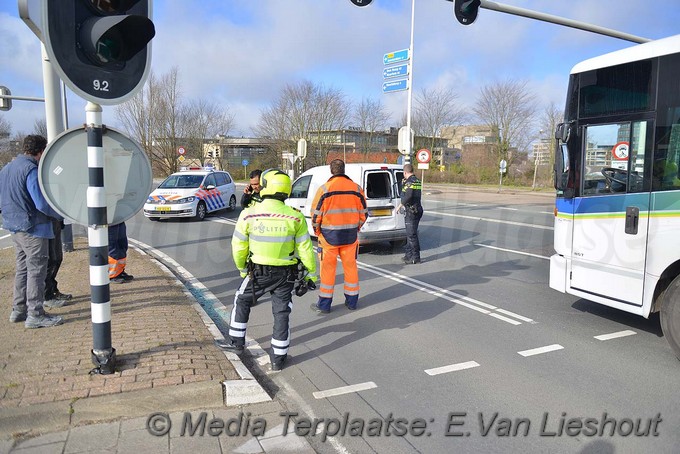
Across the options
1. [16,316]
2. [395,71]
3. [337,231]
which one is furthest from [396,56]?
[16,316]

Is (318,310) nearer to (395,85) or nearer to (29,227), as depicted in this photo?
(29,227)

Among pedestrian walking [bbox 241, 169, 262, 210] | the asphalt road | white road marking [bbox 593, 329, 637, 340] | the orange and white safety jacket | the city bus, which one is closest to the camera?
the asphalt road

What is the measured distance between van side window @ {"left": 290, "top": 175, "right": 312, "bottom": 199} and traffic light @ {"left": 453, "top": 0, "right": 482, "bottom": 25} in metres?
4.69

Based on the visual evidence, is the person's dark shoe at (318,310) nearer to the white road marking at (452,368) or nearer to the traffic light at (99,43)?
the white road marking at (452,368)

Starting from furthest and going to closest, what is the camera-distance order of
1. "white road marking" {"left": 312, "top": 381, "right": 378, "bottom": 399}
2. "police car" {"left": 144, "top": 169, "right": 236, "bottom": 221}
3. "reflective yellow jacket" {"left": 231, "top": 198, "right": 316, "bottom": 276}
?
"police car" {"left": 144, "top": 169, "right": 236, "bottom": 221}, "reflective yellow jacket" {"left": 231, "top": 198, "right": 316, "bottom": 276}, "white road marking" {"left": 312, "top": 381, "right": 378, "bottom": 399}

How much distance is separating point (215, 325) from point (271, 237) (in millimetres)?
1889

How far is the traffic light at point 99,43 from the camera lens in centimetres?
332

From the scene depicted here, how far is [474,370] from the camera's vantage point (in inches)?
177

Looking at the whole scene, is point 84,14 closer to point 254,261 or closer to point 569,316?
point 254,261

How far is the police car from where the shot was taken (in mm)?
16016

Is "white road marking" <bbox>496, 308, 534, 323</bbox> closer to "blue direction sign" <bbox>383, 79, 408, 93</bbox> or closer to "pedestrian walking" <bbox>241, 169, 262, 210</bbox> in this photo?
"pedestrian walking" <bbox>241, 169, 262, 210</bbox>

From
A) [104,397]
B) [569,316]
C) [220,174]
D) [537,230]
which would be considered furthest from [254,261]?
[220,174]

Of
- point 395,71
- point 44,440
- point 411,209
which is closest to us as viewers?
point 44,440

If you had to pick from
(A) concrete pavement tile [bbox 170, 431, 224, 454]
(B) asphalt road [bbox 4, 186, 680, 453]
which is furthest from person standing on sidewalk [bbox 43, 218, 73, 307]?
(A) concrete pavement tile [bbox 170, 431, 224, 454]
